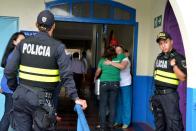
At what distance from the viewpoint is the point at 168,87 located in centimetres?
458

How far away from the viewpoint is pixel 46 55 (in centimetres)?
337

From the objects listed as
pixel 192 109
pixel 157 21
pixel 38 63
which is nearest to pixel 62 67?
pixel 38 63

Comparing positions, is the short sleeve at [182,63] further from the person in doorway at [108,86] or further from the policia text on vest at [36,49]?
the person in doorway at [108,86]

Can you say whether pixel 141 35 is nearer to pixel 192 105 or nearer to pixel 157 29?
pixel 157 29

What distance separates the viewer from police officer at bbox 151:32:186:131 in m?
4.48

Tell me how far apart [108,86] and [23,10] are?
7.68ft

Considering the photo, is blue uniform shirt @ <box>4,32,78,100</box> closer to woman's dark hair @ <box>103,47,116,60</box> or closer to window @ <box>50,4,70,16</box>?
woman's dark hair @ <box>103,47,116,60</box>

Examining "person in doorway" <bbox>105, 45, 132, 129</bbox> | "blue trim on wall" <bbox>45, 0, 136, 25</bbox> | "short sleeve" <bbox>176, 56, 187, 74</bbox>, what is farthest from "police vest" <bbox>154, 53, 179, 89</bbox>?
"blue trim on wall" <bbox>45, 0, 136, 25</bbox>

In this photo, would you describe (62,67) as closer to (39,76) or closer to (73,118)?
(39,76)

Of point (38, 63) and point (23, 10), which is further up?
point (23, 10)

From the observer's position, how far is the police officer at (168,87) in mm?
4484

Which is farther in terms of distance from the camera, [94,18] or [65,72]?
[94,18]

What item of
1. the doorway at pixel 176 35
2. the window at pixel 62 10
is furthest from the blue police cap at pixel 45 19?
the window at pixel 62 10

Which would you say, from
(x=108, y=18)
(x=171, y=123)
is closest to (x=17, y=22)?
(x=108, y=18)
